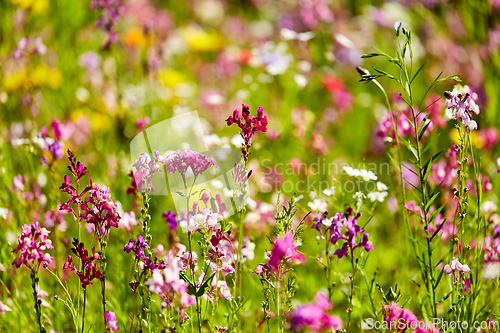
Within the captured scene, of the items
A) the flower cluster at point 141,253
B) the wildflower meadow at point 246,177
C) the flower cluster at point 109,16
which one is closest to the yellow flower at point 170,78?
the wildflower meadow at point 246,177

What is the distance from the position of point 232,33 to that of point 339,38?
12.6 feet

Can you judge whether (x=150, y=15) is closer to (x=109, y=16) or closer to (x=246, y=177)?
(x=109, y=16)

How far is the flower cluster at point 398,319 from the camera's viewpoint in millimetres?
1301

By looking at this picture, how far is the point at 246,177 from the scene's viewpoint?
4.70 ft

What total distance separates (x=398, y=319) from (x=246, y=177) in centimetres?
67

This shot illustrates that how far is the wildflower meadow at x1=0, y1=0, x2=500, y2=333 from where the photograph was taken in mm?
1381

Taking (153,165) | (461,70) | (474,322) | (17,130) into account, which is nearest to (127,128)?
(17,130)

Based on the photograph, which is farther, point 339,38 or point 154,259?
point 339,38

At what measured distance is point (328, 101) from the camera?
4605mm

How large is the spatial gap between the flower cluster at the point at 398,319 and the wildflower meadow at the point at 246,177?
17 millimetres

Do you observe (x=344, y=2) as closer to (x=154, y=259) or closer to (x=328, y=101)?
(x=328, y=101)

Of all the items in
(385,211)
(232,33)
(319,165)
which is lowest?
(385,211)

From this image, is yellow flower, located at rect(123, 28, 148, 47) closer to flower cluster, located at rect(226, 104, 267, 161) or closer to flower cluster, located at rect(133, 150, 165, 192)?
flower cluster, located at rect(133, 150, 165, 192)

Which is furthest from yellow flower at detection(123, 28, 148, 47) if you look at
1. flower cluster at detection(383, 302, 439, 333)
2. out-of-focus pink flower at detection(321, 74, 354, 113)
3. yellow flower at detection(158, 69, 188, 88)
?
flower cluster at detection(383, 302, 439, 333)
